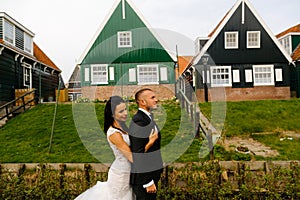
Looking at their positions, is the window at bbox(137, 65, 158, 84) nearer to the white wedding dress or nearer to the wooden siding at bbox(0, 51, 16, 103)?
the wooden siding at bbox(0, 51, 16, 103)

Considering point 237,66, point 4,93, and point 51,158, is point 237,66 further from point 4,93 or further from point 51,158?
point 51,158

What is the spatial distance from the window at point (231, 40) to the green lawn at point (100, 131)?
6.39 m

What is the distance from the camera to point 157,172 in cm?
403

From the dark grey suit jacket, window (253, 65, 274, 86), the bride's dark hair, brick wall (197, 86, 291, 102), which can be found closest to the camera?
Result: the dark grey suit jacket

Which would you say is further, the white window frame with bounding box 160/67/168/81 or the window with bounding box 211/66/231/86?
the white window frame with bounding box 160/67/168/81

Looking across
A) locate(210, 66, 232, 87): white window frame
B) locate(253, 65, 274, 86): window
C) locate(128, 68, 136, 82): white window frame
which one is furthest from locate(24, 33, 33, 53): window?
locate(253, 65, 274, 86): window

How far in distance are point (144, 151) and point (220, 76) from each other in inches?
797

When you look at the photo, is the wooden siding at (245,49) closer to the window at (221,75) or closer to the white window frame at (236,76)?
the window at (221,75)

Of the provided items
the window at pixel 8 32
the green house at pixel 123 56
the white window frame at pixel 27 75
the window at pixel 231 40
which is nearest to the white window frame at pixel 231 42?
the window at pixel 231 40

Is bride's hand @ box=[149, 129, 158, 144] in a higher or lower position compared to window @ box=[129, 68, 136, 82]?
lower

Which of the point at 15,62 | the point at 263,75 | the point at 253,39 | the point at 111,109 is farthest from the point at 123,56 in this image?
the point at 111,109

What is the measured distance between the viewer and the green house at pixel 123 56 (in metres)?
23.4

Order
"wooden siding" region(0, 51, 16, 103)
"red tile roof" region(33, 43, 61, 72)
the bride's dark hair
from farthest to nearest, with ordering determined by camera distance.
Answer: "red tile roof" region(33, 43, 61, 72)
"wooden siding" region(0, 51, 16, 103)
the bride's dark hair

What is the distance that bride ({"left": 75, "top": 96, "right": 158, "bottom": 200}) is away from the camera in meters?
3.90
